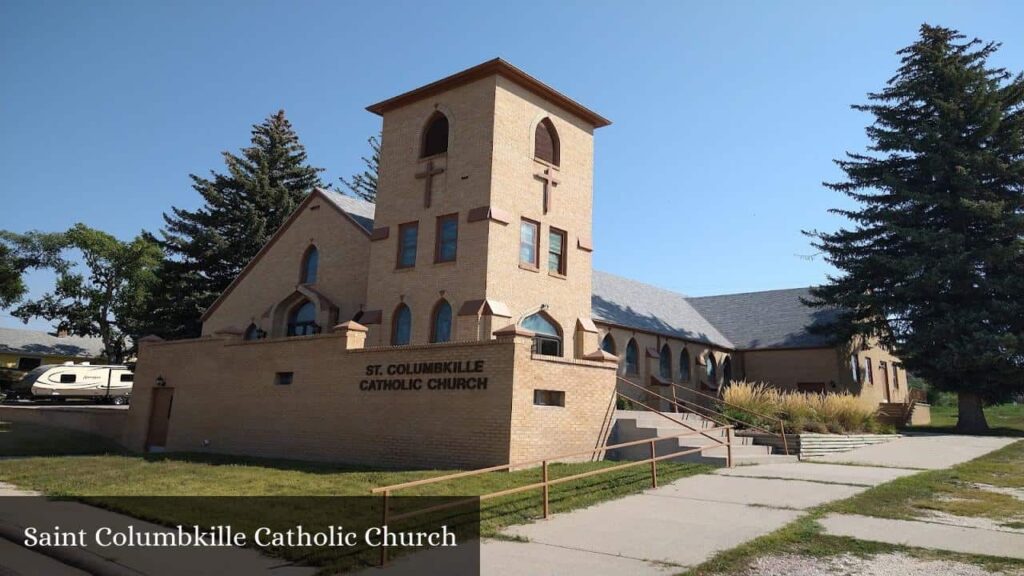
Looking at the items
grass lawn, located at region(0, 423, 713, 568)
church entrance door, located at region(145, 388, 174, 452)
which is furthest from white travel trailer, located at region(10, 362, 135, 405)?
grass lawn, located at region(0, 423, 713, 568)

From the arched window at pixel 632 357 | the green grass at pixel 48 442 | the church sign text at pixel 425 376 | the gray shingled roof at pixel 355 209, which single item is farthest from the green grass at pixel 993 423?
the green grass at pixel 48 442

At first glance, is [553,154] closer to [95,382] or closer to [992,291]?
[992,291]

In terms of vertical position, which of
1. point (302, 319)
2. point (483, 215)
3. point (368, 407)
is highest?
point (483, 215)

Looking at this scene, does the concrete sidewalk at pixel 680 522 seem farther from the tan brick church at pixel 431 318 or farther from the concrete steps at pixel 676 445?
the tan brick church at pixel 431 318

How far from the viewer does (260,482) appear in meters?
13.5

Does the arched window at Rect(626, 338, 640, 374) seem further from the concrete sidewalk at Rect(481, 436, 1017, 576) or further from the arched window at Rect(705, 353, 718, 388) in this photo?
the concrete sidewalk at Rect(481, 436, 1017, 576)

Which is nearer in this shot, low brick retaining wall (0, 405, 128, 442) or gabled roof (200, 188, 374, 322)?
gabled roof (200, 188, 374, 322)

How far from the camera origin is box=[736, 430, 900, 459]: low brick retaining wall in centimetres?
1773

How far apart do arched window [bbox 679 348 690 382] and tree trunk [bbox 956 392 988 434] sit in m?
11.5

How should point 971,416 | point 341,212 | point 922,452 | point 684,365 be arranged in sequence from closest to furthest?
1. point 922,452
2. point 341,212
3. point 971,416
4. point 684,365

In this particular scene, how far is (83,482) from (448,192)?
1205 cm

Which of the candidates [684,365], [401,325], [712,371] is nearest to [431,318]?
[401,325]

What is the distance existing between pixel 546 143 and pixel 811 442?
39.9 feet

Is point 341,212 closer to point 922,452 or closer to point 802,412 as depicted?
point 802,412
